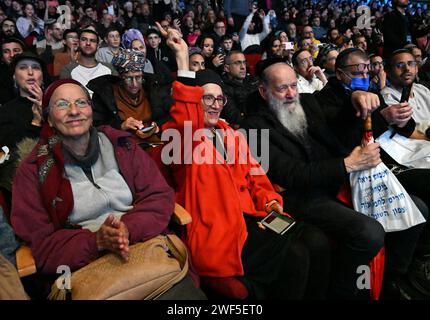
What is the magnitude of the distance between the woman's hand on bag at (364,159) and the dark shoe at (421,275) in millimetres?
842

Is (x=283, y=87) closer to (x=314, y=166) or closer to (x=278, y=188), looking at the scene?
(x=314, y=166)

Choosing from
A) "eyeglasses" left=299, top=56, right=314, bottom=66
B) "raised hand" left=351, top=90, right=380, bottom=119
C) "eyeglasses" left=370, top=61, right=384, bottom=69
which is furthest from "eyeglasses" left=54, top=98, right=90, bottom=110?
"eyeglasses" left=370, top=61, right=384, bottom=69

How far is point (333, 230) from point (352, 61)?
62.3 inches

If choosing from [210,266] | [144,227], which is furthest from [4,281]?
[210,266]

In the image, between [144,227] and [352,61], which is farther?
[352,61]

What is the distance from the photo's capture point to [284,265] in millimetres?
2072

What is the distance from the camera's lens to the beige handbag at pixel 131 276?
5.16 feet

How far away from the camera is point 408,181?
107 inches

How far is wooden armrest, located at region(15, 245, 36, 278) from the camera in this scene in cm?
165

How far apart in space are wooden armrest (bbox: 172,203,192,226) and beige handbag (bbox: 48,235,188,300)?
0.22 m

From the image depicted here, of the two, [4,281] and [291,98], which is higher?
[291,98]

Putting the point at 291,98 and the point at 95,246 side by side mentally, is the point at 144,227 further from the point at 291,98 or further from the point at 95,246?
the point at 291,98

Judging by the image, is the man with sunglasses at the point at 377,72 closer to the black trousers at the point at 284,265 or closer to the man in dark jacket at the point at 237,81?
the man in dark jacket at the point at 237,81

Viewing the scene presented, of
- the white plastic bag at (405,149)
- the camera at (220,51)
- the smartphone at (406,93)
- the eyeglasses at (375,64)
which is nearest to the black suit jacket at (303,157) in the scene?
the white plastic bag at (405,149)
